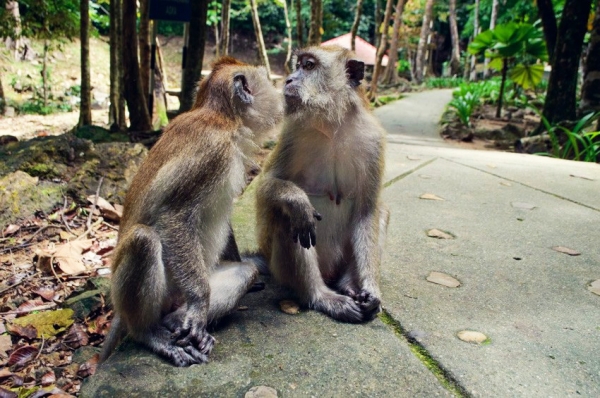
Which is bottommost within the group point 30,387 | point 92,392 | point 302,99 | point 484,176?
point 30,387

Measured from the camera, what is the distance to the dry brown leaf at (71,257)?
4.07 metres

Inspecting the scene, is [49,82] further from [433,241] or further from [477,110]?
[433,241]

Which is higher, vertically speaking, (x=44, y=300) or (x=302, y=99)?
(x=302, y=99)

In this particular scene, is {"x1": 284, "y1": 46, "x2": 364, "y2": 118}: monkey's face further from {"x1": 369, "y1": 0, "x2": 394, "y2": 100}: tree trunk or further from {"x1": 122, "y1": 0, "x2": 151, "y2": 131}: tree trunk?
{"x1": 369, "y1": 0, "x2": 394, "y2": 100}: tree trunk

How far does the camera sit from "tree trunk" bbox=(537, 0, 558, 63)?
10367mm

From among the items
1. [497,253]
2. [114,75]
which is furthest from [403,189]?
[114,75]

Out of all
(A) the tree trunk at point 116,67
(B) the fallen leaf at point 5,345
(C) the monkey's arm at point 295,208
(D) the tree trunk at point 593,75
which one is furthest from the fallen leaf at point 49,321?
(D) the tree trunk at point 593,75

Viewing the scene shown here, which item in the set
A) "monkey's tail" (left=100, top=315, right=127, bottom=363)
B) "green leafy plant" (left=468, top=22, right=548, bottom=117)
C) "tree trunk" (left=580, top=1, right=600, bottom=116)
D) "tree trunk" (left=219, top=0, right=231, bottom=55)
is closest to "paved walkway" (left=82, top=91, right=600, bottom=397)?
"monkey's tail" (left=100, top=315, right=127, bottom=363)

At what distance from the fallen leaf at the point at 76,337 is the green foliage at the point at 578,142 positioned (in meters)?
7.58

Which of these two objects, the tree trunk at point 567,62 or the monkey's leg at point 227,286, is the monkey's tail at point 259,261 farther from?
the tree trunk at point 567,62

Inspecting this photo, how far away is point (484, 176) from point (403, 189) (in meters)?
1.20

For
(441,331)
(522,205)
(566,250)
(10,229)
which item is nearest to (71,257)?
(10,229)

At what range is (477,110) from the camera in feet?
53.6

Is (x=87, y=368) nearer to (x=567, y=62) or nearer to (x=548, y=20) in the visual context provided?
(x=567, y=62)
